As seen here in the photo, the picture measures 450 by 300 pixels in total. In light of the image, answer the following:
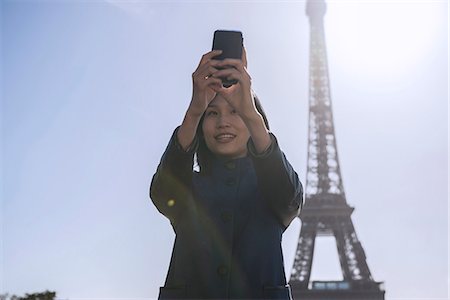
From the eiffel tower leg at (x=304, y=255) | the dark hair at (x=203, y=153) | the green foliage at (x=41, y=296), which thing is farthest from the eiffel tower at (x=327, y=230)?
the dark hair at (x=203, y=153)

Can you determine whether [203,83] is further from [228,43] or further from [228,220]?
[228,220]

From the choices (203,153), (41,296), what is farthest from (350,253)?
(203,153)

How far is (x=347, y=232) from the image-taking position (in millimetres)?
35156

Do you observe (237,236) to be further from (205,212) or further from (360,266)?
(360,266)

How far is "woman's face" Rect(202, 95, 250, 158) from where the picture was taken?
279 centimetres

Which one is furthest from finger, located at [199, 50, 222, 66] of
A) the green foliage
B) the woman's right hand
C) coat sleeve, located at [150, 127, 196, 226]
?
the green foliage

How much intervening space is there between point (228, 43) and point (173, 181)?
0.68m

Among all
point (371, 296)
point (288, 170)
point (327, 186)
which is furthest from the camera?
point (327, 186)

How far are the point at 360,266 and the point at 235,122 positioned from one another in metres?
33.6

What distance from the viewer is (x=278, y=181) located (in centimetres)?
255

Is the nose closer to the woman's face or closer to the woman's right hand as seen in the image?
the woman's face

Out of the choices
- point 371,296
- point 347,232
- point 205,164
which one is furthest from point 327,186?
point 205,164

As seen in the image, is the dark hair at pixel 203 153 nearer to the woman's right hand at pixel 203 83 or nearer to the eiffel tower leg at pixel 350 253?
the woman's right hand at pixel 203 83

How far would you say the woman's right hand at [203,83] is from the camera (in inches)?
93.9
